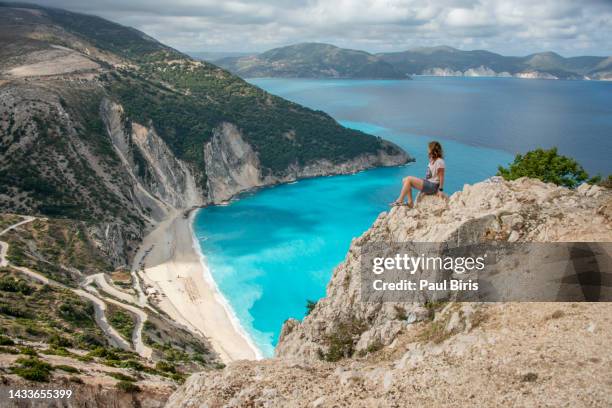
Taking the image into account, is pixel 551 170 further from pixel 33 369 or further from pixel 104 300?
pixel 104 300

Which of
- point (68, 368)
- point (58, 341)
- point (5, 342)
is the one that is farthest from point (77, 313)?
point (68, 368)

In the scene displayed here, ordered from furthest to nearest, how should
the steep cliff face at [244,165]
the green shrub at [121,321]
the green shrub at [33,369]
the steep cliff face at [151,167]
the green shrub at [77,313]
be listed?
the steep cliff face at [244,165], the steep cliff face at [151,167], the green shrub at [121,321], the green shrub at [77,313], the green shrub at [33,369]

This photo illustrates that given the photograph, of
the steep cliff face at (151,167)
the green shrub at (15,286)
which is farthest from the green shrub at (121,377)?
the steep cliff face at (151,167)

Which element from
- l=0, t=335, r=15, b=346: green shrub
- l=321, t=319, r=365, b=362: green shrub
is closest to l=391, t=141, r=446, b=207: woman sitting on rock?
l=321, t=319, r=365, b=362: green shrub

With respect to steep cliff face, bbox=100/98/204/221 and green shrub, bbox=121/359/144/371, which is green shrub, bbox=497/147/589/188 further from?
steep cliff face, bbox=100/98/204/221

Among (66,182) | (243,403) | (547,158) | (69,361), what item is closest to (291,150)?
(66,182)

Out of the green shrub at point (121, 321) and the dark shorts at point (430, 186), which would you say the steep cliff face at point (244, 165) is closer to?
the green shrub at point (121, 321)
